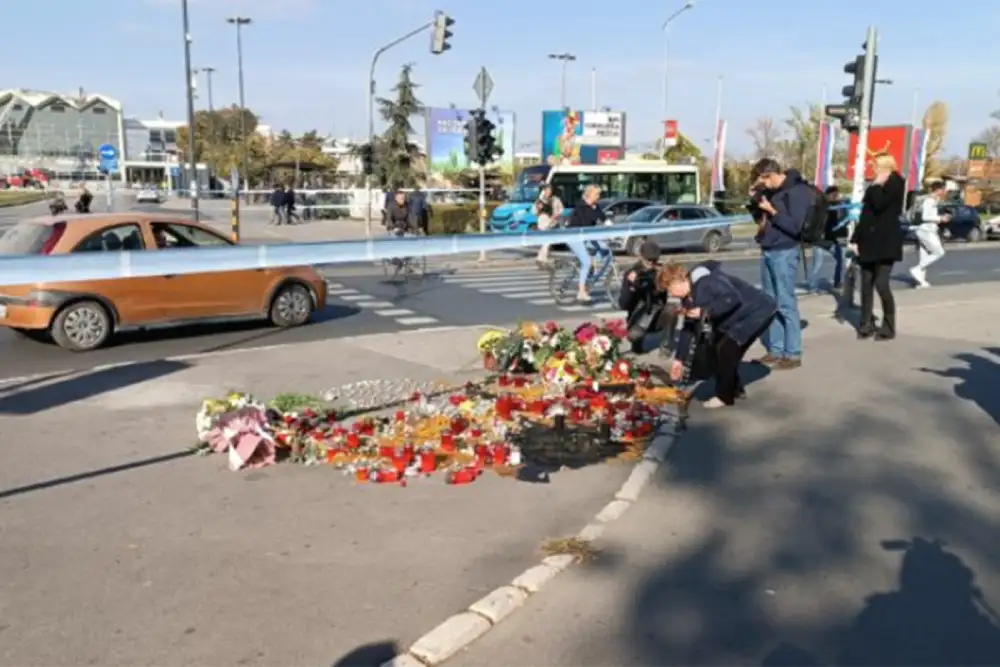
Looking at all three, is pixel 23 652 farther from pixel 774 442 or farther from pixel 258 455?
pixel 774 442

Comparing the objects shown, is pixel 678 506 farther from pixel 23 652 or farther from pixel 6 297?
pixel 6 297

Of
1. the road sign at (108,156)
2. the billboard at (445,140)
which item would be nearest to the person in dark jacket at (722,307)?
the road sign at (108,156)

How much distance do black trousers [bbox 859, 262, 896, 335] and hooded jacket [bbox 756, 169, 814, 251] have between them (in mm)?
1802

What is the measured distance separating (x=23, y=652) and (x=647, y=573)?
2.66 metres

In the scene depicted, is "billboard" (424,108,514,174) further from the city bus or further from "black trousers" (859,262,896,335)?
"black trousers" (859,262,896,335)

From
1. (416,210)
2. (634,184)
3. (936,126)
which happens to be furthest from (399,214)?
(936,126)

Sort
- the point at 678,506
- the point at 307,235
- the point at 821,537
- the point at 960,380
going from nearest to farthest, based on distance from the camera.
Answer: the point at 821,537
the point at 678,506
the point at 960,380
the point at 307,235

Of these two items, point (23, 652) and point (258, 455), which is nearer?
point (23, 652)

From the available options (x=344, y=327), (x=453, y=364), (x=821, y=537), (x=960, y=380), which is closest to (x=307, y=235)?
(x=344, y=327)

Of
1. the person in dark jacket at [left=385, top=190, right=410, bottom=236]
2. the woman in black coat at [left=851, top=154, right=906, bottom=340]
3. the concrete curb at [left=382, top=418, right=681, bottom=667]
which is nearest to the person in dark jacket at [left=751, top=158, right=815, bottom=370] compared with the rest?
the woman in black coat at [left=851, top=154, right=906, bottom=340]

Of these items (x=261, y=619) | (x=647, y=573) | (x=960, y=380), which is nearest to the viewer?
(x=261, y=619)

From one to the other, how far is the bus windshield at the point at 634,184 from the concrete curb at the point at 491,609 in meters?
26.8

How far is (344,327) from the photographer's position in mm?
12508

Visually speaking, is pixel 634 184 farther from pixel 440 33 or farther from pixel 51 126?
pixel 51 126
